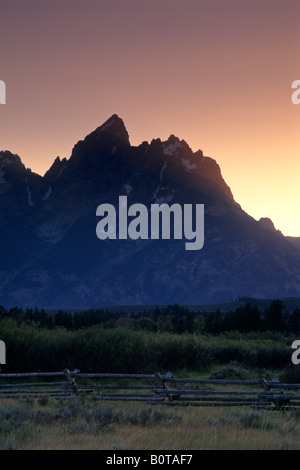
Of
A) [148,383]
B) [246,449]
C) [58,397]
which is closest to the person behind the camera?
[246,449]

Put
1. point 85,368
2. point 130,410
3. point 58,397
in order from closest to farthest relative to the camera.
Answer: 1. point 130,410
2. point 58,397
3. point 85,368

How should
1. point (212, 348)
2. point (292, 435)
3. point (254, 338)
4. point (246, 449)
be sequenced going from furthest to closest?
point (254, 338), point (212, 348), point (292, 435), point (246, 449)

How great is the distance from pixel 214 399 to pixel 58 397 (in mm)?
4598

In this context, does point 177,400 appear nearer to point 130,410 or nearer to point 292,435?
point 130,410

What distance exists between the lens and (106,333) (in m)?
30.1

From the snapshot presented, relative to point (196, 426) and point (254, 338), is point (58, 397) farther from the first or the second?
point (254, 338)

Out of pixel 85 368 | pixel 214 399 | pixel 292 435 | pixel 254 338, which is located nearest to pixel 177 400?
pixel 214 399

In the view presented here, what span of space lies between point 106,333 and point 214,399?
13359 mm

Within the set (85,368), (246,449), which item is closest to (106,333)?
(85,368)

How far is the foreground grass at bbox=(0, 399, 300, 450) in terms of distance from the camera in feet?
37.9

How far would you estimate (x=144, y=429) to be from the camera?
1341cm

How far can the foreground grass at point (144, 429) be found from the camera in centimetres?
1155
